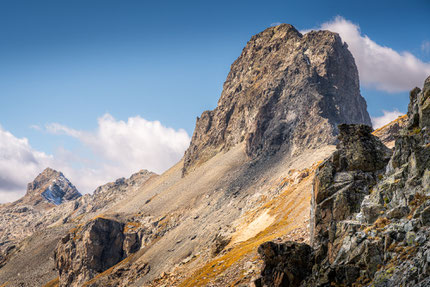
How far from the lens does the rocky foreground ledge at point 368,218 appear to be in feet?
59.3

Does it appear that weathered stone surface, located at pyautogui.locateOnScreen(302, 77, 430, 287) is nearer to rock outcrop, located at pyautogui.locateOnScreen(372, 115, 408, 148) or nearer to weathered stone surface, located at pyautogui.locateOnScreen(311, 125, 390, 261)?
weathered stone surface, located at pyautogui.locateOnScreen(311, 125, 390, 261)

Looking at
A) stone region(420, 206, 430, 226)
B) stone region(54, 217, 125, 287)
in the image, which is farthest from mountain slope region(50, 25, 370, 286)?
stone region(420, 206, 430, 226)

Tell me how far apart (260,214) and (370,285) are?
212ft

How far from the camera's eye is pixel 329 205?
27.7m

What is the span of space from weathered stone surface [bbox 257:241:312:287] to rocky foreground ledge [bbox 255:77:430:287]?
2.7 inches

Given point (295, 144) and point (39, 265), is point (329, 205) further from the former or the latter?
point (39, 265)

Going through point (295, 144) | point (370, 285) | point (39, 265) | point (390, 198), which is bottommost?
point (370, 285)

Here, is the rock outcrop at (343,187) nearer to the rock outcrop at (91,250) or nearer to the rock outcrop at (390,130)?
the rock outcrop at (390,130)

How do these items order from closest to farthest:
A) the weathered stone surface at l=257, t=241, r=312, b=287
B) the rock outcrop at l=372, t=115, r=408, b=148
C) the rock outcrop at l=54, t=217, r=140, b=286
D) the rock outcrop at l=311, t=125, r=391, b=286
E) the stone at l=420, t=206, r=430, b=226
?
Answer: the stone at l=420, t=206, r=430, b=226, the rock outcrop at l=311, t=125, r=391, b=286, the weathered stone surface at l=257, t=241, r=312, b=287, the rock outcrop at l=372, t=115, r=408, b=148, the rock outcrop at l=54, t=217, r=140, b=286

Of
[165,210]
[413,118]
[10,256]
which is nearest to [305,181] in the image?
[413,118]

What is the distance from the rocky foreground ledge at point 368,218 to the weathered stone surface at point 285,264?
0.07 m

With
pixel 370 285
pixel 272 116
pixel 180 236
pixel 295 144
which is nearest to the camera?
pixel 370 285

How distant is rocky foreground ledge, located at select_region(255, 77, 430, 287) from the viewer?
1808 cm

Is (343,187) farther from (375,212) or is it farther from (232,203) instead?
(232,203)
